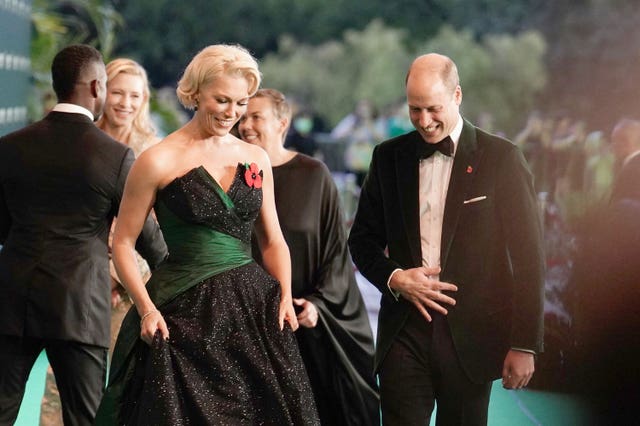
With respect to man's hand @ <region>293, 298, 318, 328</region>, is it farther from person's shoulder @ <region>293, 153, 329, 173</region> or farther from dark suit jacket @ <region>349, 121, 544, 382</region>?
dark suit jacket @ <region>349, 121, 544, 382</region>

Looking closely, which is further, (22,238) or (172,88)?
(172,88)

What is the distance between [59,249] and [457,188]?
133 cm

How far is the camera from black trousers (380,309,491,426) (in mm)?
3430

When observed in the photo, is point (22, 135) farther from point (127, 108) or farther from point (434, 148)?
point (434, 148)

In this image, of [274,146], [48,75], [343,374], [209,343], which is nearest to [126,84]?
[274,146]

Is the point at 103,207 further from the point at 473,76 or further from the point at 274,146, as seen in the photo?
the point at 473,76

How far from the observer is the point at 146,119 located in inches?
195

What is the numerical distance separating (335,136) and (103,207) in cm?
350

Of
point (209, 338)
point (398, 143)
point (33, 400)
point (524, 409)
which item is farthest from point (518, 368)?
point (33, 400)

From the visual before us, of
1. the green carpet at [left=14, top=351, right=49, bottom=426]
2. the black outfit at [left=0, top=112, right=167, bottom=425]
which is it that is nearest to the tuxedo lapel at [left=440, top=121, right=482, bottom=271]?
the black outfit at [left=0, top=112, right=167, bottom=425]

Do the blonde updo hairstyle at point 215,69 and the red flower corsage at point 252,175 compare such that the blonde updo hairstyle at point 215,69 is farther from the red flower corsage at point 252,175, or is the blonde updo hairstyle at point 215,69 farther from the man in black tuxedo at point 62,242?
the man in black tuxedo at point 62,242

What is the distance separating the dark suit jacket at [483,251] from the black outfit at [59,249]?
33.2 inches

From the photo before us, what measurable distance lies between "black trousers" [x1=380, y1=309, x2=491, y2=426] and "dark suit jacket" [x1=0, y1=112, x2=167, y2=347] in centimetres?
88

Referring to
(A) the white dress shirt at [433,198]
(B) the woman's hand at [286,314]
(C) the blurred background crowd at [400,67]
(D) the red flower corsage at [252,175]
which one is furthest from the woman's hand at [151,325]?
(C) the blurred background crowd at [400,67]
